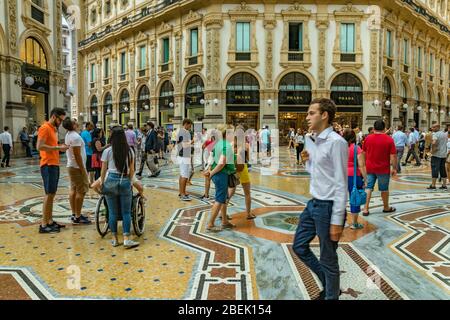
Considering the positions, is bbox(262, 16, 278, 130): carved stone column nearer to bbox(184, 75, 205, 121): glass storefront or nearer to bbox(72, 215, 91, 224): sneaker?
bbox(184, 75, 205, 121): glass storefront

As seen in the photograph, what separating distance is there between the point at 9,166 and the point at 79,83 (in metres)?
29.4

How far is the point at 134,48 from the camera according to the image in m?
33.6

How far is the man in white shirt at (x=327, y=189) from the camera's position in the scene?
259cm

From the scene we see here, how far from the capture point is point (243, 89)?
27125mm

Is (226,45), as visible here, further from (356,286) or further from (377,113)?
(356,286)

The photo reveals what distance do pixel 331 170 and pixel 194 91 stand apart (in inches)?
1052

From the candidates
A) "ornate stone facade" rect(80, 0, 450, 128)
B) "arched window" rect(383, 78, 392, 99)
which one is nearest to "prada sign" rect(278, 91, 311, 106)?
"ornate stone facade" rect(80, 0, 450, 128)

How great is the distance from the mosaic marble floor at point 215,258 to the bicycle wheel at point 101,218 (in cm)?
15

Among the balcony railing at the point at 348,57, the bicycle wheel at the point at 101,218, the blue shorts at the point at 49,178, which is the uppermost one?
the balcony railing at the point at 348,57

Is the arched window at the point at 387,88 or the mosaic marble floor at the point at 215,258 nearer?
the mosaic marble floor at the point at 215,258

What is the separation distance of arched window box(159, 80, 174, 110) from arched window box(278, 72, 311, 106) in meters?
9.19

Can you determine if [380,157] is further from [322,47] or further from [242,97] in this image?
[322,47]

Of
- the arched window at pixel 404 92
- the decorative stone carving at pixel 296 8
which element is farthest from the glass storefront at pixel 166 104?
the arched window at pixel 404 92

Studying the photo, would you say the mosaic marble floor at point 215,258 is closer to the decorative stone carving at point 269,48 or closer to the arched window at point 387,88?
the decorative stone carving at point 269,48
